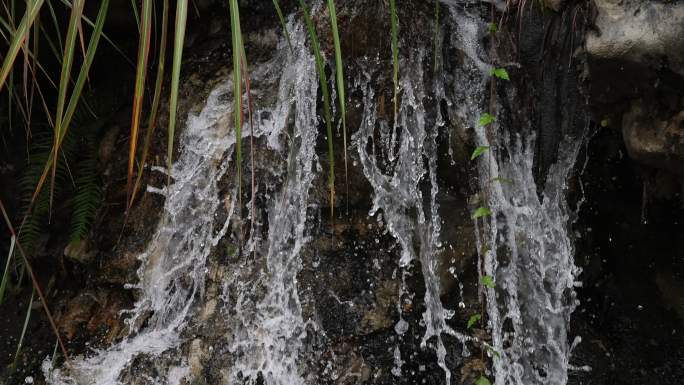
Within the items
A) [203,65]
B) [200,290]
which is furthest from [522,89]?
[200,290]

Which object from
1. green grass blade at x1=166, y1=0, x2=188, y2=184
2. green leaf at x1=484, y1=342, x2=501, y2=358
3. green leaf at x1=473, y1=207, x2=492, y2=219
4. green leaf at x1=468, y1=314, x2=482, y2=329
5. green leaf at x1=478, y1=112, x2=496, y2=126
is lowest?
green leaf at x1=484, y1=342, x2=501, y2=358

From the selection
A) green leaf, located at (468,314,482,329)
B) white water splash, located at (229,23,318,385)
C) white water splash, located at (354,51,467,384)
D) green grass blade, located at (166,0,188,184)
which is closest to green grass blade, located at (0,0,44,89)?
green grass blade, located at (166,0,188,184)

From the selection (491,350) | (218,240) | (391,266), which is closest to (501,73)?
(391,266)

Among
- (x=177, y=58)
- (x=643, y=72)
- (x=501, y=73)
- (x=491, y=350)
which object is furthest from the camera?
(x=491, y=350)

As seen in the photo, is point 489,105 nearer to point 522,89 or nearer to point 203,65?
point 522,89

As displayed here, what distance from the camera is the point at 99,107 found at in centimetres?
297

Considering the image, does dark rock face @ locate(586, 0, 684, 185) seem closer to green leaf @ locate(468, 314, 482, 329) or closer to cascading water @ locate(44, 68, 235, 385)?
green leaf @ locate(468, 314, 482, 329)

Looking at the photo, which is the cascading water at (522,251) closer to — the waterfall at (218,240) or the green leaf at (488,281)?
the green leaf at (488,281)

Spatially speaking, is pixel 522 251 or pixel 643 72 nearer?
pixel 643 72

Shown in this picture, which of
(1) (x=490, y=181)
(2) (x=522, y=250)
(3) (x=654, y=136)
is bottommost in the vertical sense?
(2) (x=522, y=250)

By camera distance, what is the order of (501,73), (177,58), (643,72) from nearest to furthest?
(177,58)
(643,72)
(501,73)

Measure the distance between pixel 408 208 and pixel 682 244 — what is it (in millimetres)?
1174

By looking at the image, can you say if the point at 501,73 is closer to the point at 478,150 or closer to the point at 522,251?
the point at 478,150

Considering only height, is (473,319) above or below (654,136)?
below
